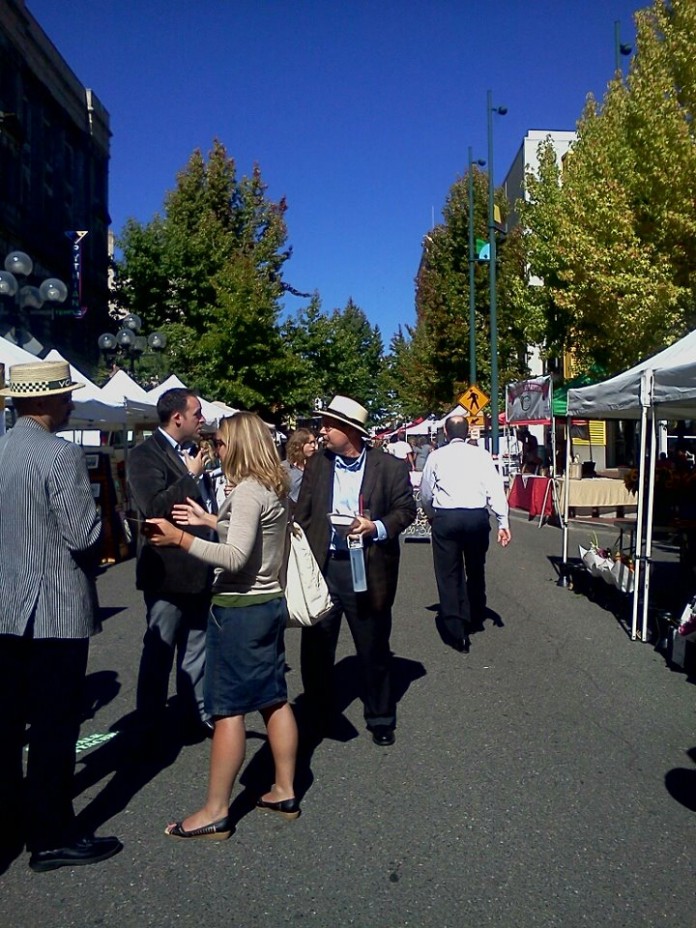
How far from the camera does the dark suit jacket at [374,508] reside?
5.14 metres

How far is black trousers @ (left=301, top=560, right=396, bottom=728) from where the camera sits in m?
5.18

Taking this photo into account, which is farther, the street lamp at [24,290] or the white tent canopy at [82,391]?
the street lamp at [24,290]

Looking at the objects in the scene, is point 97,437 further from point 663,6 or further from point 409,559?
point 663,6

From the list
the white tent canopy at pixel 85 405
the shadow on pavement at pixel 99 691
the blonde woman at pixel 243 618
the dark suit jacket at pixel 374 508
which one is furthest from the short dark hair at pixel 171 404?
the white tent canopy at pixel 85 405

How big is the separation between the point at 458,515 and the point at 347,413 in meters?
2.69

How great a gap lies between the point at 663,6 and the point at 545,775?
56.6 feet

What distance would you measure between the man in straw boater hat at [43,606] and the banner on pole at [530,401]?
1851cm

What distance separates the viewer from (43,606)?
359cm

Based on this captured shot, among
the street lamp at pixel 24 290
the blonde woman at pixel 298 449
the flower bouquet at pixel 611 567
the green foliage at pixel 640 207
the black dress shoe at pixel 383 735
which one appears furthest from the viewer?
the green foliage at pixel 640 207

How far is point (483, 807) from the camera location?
4.39 m

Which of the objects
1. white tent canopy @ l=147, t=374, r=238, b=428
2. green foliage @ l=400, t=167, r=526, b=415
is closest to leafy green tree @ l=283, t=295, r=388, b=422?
green foliage @ l=400, t=167, r=526, b=415

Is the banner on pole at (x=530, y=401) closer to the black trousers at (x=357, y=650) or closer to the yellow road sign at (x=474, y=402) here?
the yellow road sign at (x=474, y=402)

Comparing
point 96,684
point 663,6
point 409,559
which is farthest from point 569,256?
point 96,684

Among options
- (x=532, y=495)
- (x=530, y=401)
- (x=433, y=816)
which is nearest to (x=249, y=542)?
(x=433, y=816)
